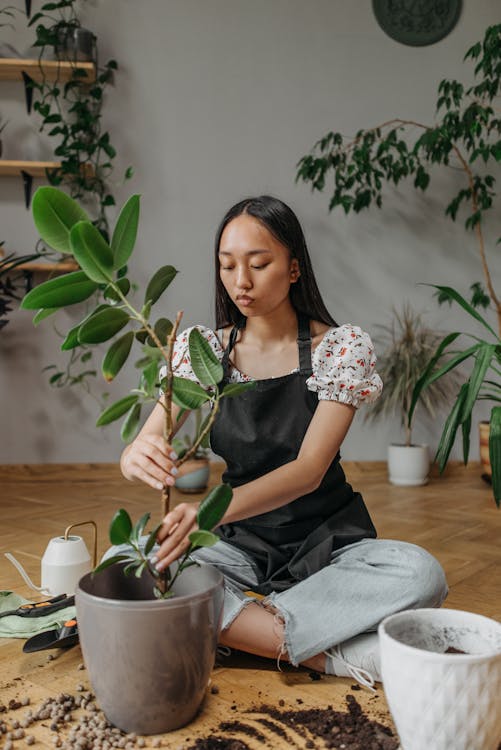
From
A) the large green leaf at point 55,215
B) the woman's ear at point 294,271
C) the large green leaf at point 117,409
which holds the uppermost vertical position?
the large green leaf at point 55,215

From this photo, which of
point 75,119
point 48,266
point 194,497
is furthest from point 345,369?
point 75,119

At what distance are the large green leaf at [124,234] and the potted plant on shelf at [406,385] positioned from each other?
2.37 metres

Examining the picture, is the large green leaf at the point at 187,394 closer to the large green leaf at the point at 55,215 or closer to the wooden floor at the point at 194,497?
the large green leaf at the point at 55,215

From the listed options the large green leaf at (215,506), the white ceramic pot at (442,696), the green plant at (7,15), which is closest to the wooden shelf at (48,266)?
the green plant at (7,15)

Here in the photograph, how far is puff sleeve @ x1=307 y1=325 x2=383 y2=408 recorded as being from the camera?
1412mm

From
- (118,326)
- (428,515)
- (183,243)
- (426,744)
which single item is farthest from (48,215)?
(183,243)

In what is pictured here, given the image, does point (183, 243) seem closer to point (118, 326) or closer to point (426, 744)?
point (118, 326)

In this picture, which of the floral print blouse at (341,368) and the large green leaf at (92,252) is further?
the floral print blouse at (341,368)

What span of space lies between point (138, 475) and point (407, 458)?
2305 mm

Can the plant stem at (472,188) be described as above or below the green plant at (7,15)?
below

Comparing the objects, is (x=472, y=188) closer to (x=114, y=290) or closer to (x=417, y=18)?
(x=417, y=18)

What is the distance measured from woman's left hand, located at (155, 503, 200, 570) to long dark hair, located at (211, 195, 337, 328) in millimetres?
613

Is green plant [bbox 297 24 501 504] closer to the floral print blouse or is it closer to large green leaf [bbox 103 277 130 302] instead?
the floral print blouse

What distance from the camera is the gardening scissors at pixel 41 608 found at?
1.47 m
